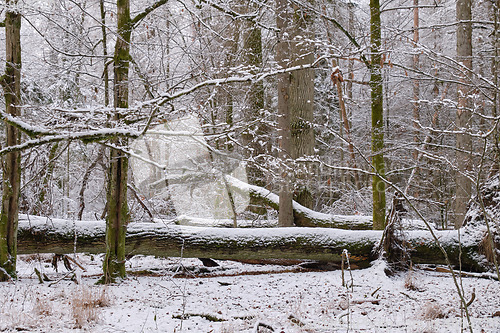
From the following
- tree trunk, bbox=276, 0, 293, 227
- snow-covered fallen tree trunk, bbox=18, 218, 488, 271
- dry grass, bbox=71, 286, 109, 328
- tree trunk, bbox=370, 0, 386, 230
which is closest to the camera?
dry grass, bbox=71, 286, 109, 328

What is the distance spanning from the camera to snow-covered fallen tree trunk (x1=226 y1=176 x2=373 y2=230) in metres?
8.29

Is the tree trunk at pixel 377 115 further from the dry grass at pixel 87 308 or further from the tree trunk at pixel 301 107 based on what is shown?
the dry grass at pixel 87 308

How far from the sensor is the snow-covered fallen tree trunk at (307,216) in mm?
8289

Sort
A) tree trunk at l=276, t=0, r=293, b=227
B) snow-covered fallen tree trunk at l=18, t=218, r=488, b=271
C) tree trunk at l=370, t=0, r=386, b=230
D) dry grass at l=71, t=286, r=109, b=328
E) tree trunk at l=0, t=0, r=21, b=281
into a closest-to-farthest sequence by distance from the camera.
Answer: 1. dry grass at l=71, t=286, r=109, b=328
2. tree trunk at l=0, t=0, r=21, b=281
3. snow-covered fallen tree trunk at l=18, t=218, r=488, b=271
4. tree trunk at l=370, t=0, r=386, b=230
5. tree trunk at l=276, t=0, r=293, b=227

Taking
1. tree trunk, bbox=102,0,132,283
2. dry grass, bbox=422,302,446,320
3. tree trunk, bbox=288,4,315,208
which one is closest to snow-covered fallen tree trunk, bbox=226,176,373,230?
tree trunk, bbox=288,4,315,208

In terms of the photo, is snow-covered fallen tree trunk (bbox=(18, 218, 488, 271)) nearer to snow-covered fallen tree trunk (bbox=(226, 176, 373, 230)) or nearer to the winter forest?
the winter forest

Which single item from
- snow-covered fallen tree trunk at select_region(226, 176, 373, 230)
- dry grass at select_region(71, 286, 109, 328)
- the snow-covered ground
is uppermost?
snow-covered fallen tree trunk at select_region(226, 176, 373, 230)

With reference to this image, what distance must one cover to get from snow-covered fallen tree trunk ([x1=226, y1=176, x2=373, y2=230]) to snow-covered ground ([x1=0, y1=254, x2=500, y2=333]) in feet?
4.95

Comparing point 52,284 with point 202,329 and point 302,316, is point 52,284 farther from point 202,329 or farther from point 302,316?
point 302,316

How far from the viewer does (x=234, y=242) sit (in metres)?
7.12

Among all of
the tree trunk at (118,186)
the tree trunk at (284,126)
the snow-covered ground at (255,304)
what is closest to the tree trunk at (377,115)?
the snow-covered ground at (255,304)

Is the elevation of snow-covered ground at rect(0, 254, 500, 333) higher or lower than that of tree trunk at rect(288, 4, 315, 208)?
lower

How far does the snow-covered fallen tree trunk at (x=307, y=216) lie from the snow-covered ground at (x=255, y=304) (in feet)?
4.95

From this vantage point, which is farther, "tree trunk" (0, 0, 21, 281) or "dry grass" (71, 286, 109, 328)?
"tree trunk" (0, 0, 21, 281)
